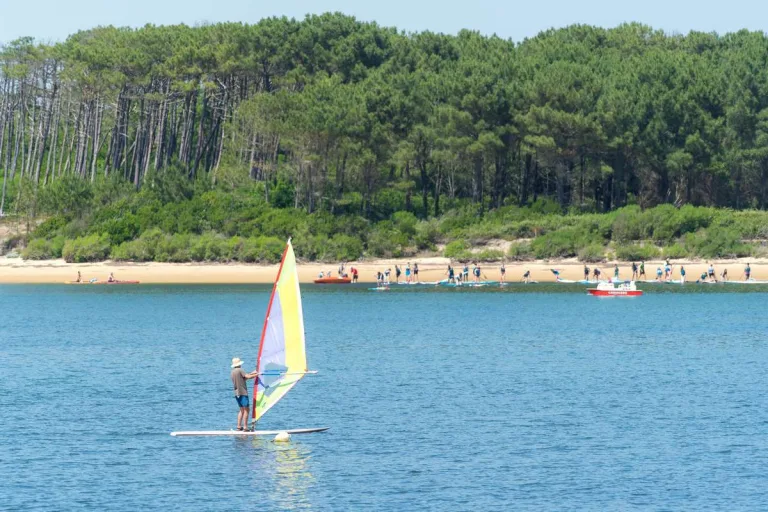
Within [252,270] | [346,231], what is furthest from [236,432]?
[346,231]

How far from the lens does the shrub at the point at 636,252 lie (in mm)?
81250

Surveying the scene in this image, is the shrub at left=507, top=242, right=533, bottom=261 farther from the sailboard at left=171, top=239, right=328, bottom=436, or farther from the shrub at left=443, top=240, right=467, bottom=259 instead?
the sailboard at left=171, top=239, right=328, bottom=436

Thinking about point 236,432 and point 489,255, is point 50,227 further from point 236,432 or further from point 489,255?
point 236,432

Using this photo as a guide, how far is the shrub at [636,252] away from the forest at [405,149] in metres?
0.18

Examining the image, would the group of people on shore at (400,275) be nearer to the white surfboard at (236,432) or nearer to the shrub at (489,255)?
the shrub at (489,255)

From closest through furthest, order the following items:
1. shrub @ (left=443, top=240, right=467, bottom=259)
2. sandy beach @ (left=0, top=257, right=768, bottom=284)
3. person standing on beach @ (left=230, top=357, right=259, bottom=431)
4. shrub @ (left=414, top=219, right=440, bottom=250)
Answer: person standing on beach @ (left=230, top=357, right=259, bottom=431)
sandy beach @ (left=0, top=257, right=768, bottom=284)
shrub @ (left=443, top=240, right=467, bottom=259)
shrub @ (left=414, top=219, right=440, bottom=250)

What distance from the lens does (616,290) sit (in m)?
71.2

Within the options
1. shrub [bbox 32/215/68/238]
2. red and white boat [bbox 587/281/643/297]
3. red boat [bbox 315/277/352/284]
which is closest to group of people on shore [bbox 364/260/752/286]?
red boat [bbox 315/277/352/284]

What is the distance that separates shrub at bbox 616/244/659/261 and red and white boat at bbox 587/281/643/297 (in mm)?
9168

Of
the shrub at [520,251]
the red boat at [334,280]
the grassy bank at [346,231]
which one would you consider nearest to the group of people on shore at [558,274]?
the red boat at [334,280]

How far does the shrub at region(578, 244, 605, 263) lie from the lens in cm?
8175

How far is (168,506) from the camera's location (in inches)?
933

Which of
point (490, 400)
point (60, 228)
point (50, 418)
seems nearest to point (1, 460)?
point (50, 418)

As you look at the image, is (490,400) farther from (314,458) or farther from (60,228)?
(60,228)
